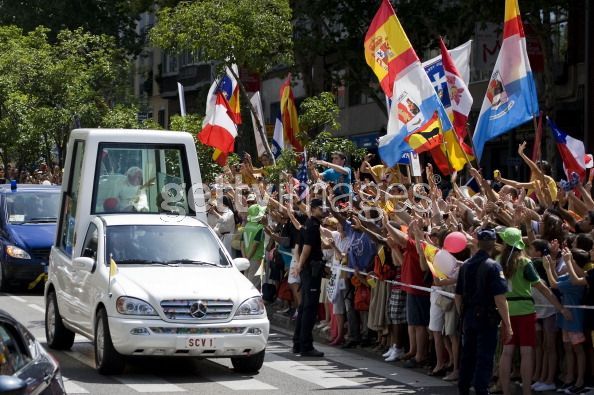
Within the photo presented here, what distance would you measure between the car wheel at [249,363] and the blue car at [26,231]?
943cm

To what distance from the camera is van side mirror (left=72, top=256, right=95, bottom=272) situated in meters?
14.4

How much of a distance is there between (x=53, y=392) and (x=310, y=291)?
8.35 metres

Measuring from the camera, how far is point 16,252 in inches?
918

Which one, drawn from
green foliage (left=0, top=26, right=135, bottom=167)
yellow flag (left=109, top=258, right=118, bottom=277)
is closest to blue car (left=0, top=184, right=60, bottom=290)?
yellow flag (left=109, top=258, right=118, bottom=277)

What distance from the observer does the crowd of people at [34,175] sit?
3594cm

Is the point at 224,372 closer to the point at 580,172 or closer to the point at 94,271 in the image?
the point at 94,271

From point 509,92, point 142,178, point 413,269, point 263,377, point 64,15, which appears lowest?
point 263,377

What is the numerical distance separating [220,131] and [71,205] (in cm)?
848

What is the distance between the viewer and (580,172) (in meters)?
17.8

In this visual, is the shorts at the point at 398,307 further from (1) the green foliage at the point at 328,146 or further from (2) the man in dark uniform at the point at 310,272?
(1) the green foliage at the point at 328,146

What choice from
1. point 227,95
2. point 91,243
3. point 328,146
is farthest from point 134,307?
point 227,95

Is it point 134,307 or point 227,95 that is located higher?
point 227,95

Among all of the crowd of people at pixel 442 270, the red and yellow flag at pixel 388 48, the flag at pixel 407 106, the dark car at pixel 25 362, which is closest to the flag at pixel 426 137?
the flag at pixel 407 106

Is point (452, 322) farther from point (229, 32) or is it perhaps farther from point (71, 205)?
point (229, 32)
